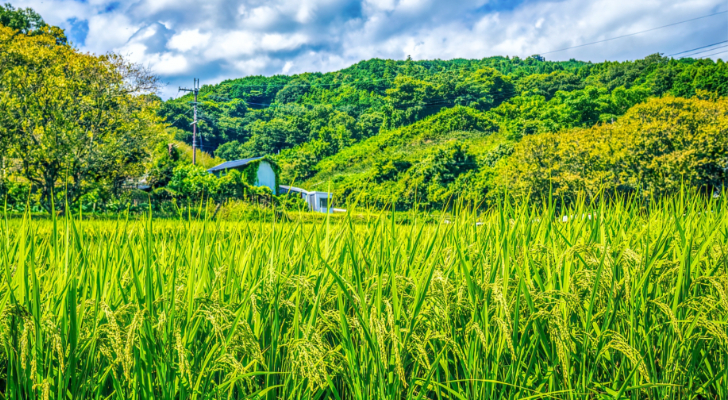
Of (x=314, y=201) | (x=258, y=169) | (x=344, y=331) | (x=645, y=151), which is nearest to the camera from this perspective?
(x=344, y=331)

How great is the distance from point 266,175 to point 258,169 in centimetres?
150

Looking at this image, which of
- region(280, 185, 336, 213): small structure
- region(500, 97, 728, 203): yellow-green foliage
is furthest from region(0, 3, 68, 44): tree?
region(500, 97, 728, 203): yellow-green foliage

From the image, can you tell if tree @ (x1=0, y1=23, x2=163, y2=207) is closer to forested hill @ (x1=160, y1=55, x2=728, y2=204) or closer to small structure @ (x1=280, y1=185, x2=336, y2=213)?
small structure @ (x1=280, y1=185, x2=336, y2=213)

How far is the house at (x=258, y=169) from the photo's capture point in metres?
34.4

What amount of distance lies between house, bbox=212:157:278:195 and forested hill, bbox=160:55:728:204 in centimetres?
751

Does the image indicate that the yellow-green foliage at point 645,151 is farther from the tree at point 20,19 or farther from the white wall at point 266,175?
the tree at point 20,19

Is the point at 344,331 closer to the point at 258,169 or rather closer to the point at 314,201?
the point at 314,201

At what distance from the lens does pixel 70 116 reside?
14109 millimetres

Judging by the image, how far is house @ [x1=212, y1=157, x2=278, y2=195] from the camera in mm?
34441

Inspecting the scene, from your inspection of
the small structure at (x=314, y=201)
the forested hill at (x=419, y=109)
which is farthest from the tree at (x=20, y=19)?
the small structure at (x=314, y=201)

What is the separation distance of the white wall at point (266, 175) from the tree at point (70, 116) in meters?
20.2

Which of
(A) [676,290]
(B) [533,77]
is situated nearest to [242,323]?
(A) [676,290]

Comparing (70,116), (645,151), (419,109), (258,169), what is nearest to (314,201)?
(258,169)

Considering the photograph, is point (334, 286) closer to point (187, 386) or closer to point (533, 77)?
point (187, 386)
